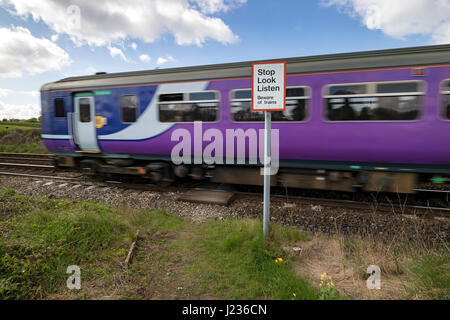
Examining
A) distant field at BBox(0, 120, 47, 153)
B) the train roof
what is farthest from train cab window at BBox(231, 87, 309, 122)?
distant field at BBox(0, 120, 47, 153)

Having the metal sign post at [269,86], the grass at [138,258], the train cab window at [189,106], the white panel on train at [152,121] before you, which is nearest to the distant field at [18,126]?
the white panel on train at [152,121]

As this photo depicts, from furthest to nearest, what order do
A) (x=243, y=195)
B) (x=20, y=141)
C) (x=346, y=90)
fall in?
(x=20, y=141) < (x=243, y=195) < (x=346, y=90)

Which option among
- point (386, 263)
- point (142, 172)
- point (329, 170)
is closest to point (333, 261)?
point (386, 263)

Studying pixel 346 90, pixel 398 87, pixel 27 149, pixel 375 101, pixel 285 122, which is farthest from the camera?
pixel 27 149

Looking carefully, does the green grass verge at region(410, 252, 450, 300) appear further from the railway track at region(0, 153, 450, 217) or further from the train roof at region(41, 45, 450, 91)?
the train roof at region(41, 45, 450, 91)

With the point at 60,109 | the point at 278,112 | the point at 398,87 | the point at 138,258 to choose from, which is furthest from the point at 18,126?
the point at 398,87

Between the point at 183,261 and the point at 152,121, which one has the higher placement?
the point at 152,121

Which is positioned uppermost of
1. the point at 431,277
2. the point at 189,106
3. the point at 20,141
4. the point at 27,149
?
the point at 189,106

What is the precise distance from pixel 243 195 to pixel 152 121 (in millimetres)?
3293

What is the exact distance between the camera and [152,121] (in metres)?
7.30

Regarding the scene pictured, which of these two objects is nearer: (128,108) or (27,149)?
(128,108)

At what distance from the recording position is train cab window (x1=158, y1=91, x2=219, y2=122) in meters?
6.72

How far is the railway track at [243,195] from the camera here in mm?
5556

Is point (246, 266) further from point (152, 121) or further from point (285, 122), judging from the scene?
point (152, 121)
